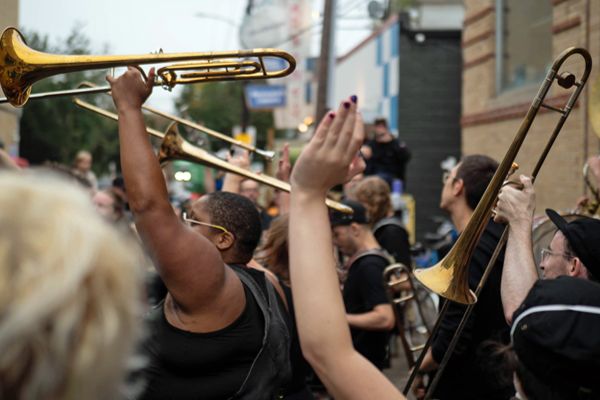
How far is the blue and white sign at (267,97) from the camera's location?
68.5 ft

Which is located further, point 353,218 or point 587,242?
point 353,218

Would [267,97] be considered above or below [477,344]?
above

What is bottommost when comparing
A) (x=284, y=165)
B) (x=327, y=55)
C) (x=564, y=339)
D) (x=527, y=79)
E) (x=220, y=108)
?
(x=564, y=339)

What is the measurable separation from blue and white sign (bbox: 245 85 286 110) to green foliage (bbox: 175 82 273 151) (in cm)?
1543

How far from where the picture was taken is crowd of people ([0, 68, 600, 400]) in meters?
1.14

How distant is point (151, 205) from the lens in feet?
8.44

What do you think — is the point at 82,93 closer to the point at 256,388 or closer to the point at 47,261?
the point at 256,388

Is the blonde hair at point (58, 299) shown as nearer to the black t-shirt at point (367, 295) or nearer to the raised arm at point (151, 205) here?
the raised arm at point (151, 205)

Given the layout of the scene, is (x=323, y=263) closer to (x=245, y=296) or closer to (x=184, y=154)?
(x=245, y=296)

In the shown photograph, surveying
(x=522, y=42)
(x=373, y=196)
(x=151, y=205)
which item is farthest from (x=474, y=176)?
(x=522, y=42)

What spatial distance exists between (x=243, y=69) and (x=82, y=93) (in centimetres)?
62

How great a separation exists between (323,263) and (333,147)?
0.24 m

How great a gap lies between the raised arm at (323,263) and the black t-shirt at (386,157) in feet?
29.5

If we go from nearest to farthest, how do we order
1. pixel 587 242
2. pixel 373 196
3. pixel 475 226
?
pixel 587 242 < pixel 475 226 < pixel 373 196
